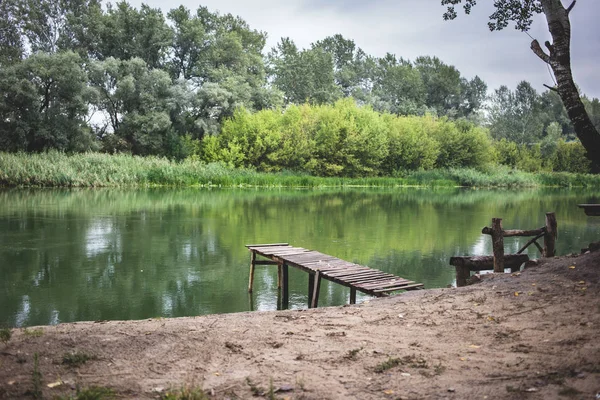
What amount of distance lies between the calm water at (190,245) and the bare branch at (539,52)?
4.38 metres

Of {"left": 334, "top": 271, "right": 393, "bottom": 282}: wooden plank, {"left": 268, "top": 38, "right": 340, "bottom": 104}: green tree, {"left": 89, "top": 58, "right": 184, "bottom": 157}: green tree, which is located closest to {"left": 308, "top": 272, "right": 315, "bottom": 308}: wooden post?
{"left": 334, "top": 271, "right": 393, "bottom": 282}: wooden plank

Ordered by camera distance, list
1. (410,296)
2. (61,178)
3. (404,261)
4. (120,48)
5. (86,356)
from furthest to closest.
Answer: (120,48)
(61,178)
(404,261)
(410,296)
(86,356)

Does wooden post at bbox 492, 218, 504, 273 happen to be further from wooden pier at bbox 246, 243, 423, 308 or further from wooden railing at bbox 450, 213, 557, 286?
wooden pier at bbox 246, 243, 423, 308

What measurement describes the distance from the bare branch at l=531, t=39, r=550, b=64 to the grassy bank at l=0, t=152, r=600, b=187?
30.7 m

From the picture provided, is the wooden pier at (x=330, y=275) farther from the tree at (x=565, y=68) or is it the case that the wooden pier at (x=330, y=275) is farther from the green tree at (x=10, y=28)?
the green tree at (x=10, y=28)

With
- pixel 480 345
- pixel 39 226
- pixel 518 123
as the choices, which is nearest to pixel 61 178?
pixel 39 226

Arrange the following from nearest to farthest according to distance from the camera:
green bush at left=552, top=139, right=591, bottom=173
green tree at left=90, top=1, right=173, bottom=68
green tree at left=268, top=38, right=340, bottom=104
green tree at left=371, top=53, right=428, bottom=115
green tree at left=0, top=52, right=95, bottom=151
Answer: green tree at left=0, top=52, right=95, bottom=151 → green tree at left=90, top=1, right=173, bottom=68 → green bush at left=552, top=139, right=591, bottom=173 → green tree at left=268, top=38, right=340, bottom=104 → green tree at left=371, top=53, right=428, bottom=115

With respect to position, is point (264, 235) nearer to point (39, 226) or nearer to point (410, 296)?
point (39, 226)

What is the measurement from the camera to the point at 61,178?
33.4 meters

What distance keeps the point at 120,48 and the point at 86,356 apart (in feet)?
162

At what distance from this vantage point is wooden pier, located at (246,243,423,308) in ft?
26.4

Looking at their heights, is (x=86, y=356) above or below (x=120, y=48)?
below

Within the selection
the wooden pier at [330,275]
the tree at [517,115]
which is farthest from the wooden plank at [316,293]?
the tree at [517,115]

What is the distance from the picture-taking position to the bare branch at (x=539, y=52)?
26.2ft
